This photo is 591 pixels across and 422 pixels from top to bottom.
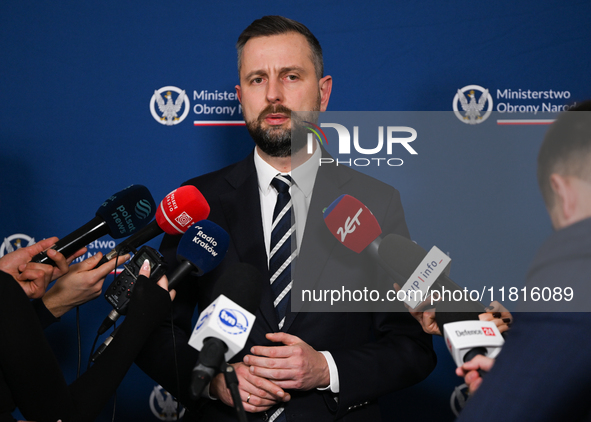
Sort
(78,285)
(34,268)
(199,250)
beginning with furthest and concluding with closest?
(78,285), (34,268), (199,250)

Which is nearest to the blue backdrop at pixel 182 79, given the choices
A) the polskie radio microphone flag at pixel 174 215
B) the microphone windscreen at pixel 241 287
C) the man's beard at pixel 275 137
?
the man's beard at pixel 275 137

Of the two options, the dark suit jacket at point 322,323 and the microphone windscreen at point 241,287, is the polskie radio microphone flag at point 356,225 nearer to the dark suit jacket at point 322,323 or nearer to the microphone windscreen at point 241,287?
the dark suit jacket at point 322,323

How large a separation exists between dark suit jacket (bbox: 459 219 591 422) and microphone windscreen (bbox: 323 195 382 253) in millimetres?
548

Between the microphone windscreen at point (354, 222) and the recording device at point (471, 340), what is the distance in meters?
0.42

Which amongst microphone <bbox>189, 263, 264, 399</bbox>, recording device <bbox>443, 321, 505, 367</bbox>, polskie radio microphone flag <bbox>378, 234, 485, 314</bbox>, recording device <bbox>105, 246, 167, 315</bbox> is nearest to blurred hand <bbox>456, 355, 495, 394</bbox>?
recording device <bbox>443, 321, 505, 367</bbox>

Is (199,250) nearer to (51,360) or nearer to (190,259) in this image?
(190,259)

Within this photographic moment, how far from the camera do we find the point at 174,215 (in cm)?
136

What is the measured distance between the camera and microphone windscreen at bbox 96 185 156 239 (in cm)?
140

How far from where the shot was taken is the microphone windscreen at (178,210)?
1361mm

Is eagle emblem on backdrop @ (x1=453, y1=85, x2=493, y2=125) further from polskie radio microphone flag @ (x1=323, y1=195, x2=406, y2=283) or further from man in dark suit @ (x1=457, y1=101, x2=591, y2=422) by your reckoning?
man in dark suit @ (x1=457, y1=101, x2=591, y2=422)

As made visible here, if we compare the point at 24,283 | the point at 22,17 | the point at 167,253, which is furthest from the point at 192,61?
the point at 24,283

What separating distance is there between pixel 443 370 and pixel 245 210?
3.96 ft

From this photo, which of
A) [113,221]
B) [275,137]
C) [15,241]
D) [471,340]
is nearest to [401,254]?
[471,340]

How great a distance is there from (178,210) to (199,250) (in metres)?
0.20
